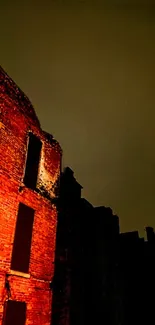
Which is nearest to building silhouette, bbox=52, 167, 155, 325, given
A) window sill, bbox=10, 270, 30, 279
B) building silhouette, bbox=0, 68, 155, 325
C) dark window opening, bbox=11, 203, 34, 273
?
building silhouette, bbox=0, 68, 155, 325

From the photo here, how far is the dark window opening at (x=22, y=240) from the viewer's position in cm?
862

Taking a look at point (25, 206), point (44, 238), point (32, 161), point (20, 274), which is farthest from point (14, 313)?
point (32, 161)

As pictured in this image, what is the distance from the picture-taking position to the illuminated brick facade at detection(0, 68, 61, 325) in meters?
8.16

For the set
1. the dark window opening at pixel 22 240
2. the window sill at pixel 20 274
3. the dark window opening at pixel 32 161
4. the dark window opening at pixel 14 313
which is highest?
the dark window opening at pixel 32 161

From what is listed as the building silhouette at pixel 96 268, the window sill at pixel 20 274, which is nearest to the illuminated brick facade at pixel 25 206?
the window sill at pixel 20 274

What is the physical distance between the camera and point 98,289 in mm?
17500

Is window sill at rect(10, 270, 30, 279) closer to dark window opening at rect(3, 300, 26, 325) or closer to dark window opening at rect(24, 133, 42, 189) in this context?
dark window opening at rect(3, 300, 26, 325)

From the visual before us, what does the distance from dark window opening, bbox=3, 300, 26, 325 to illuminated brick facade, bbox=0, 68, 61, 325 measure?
3cm

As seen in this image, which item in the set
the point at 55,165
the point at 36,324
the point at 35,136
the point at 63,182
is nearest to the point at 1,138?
the point at 35,136

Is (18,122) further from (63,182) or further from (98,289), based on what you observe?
(98,289)

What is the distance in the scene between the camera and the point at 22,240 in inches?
354

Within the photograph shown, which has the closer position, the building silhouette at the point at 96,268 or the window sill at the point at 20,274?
the window sill at the point at 20,274

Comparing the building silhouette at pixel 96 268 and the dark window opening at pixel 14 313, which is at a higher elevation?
the building silhouette at pixel 96 268

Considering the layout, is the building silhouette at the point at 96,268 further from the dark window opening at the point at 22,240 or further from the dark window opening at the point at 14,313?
the dark window opening at the point at 14,313
